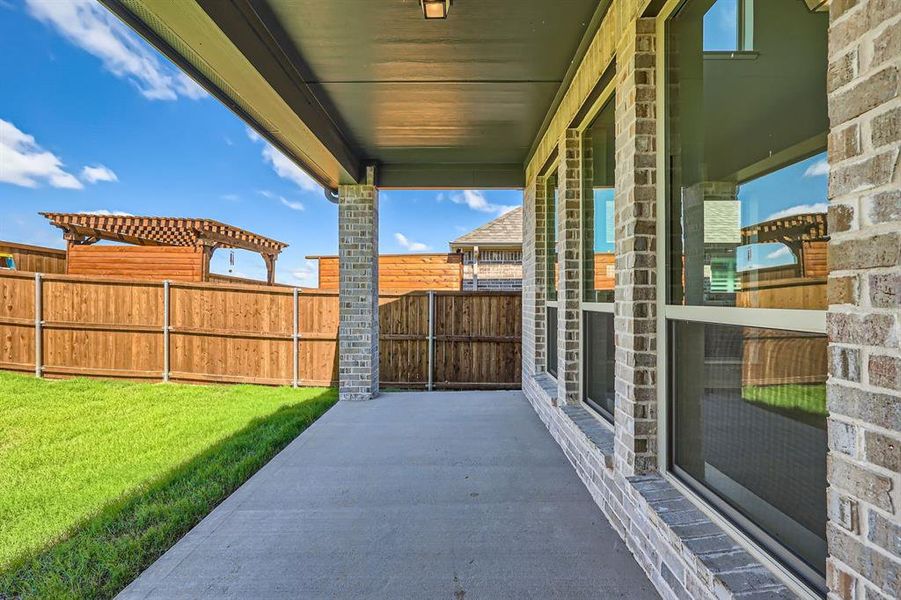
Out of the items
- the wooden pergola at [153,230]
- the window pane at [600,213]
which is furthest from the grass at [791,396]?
the wooden pergola at [153,230]

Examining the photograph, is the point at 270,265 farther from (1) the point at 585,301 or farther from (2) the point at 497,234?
(1) the point at 585,301

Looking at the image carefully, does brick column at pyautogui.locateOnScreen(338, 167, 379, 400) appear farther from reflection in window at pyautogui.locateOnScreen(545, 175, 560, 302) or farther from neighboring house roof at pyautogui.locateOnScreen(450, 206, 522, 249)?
neighboring house roof at pyautogui.locateOnScreen(450, 206, 522, 249)

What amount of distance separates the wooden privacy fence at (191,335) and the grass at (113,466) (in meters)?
0.51

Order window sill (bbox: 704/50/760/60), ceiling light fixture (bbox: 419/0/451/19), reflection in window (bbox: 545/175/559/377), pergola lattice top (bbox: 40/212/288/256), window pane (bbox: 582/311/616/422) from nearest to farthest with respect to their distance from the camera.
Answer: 1. window sill (bbox: 704/50/760/60)
2. ceiling light fixture (bbox: 419/0/451/19)
3. window pane (bbox: 582/311/616/422)
4. reflection in window (bbox: 545/175/559/377)
5. pergola lattice top (bbox: 40/212/288/256)

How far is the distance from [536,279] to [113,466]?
14.4ft

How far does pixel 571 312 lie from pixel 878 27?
2.86 meters

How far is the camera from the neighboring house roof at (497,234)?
471 inches

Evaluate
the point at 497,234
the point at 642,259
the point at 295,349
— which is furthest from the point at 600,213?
the point at 497,234

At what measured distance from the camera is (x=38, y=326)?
7211mm

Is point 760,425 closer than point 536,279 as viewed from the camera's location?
Yes

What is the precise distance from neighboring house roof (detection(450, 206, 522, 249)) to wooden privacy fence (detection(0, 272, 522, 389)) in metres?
4.86

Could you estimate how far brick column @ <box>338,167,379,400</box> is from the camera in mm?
5766

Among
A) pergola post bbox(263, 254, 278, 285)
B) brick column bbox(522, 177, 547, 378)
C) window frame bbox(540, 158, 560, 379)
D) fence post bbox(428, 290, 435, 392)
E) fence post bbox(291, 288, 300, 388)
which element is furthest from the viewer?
pergola post bbox(263, 254, 278, 285)

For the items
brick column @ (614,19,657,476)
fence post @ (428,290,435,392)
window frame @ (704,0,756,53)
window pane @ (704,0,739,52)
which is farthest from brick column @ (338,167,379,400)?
window frame @ (704,0,756,53)
